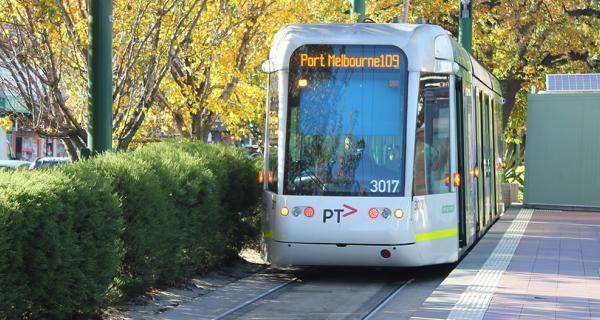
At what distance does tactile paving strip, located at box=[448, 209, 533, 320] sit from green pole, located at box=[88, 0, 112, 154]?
4.36m

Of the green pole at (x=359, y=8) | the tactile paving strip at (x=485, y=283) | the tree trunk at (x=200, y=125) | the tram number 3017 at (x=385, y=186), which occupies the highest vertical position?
the green pole at (x=359, y=8)

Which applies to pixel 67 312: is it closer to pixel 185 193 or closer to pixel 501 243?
pixel 185 193

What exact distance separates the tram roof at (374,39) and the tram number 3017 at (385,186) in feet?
4.68

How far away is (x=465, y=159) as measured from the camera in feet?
48.5

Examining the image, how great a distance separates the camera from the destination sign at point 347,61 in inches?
513

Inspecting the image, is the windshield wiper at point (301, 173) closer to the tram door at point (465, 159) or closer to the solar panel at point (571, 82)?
the tram door at point (465, 159)

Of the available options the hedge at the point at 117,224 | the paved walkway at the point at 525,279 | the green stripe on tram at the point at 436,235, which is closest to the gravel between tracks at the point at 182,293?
the hedge at the point at 117,224

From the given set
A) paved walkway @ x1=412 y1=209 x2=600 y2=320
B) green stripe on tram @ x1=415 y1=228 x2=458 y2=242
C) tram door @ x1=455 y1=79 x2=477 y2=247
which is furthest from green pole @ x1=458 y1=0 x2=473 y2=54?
green stripe on tram @ x1=415 y1=228 x2=458 y2=242

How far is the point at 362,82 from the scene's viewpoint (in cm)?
1305

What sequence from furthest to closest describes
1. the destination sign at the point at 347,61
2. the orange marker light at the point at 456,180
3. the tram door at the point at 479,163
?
1. the tram door at the point at 479,163
2. the orange marker light at the point at 456,180
3. the destination sign at the point at 347,61

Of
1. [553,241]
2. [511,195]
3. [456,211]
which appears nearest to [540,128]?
[511,195]

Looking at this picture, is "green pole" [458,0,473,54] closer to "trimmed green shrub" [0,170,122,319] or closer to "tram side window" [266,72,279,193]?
"tram side window" [266,72,279,193]

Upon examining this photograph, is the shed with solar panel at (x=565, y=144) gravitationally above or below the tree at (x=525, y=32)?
below

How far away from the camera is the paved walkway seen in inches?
396
